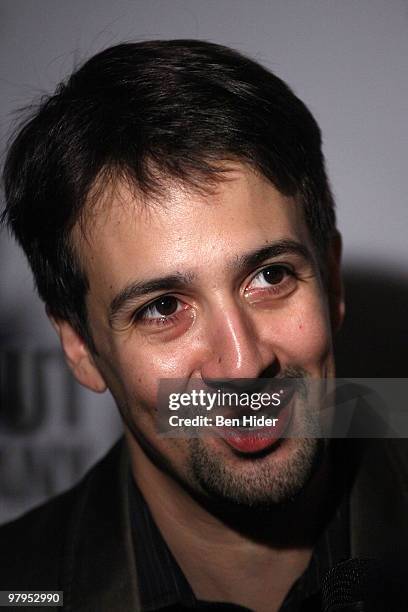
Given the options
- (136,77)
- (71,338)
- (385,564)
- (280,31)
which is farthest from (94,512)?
(280,31)

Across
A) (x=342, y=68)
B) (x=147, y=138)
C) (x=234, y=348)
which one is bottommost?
(x=234, y=348)

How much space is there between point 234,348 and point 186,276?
9 centimetres

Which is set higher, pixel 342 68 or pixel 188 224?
pixel 342 68

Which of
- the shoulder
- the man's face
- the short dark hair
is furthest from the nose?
the shoulder

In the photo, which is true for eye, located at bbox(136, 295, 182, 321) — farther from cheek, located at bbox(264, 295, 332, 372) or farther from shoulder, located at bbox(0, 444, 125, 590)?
shoulder, located at bbox(0, 444, 125, 590)

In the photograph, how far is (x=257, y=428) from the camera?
2.69 ft

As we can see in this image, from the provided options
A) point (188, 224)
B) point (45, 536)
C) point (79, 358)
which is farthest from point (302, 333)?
point (45, 536)

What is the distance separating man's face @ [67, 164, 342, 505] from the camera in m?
0.75

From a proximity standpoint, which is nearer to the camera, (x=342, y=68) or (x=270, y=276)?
(x=270, y=276)

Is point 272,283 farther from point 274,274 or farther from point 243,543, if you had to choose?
point 243,543

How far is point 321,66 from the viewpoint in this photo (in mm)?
924

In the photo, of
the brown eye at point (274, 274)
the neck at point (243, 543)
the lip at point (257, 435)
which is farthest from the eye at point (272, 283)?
the neck at point (243, 543)

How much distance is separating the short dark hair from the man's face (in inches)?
1.2

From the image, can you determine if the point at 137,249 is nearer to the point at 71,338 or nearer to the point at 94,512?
the point at 71,338
